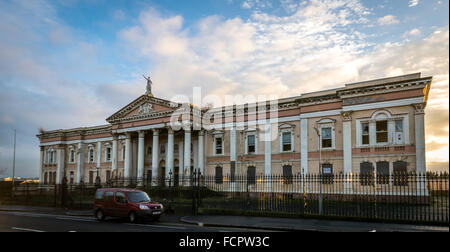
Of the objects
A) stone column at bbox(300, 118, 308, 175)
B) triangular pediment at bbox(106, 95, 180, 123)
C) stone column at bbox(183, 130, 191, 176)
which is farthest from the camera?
triangular pediment at bbox(106, 95, 180, 123)

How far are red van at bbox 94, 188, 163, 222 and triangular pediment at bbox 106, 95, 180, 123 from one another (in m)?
19.7

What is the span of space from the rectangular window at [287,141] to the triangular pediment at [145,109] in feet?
39.1

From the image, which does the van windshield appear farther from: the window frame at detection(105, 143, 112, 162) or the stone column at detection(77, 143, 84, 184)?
the stone column at detection(77, 143, 84, 184)

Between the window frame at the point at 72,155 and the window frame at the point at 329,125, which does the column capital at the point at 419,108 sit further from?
the window frame at the point at 72,155

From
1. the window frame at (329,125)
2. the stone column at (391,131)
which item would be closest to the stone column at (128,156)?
Result: the window frame at (329,125)

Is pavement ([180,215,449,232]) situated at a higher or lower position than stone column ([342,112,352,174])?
lower

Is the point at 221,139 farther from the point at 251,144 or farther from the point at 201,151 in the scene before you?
the point at 251,144

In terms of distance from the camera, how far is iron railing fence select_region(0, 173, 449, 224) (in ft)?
53.4

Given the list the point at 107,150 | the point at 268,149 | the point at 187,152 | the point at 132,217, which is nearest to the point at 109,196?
the point at 132,217

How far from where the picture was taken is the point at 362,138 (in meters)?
29.8

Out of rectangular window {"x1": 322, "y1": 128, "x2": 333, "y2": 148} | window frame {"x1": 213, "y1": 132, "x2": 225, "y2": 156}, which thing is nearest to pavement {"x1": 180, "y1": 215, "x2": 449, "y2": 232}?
rectangular window {"x1": 322, "y1": 128, "x2": 333, "y2": 148}

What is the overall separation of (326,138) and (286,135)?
4.38m

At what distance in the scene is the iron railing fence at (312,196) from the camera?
16281 mm
